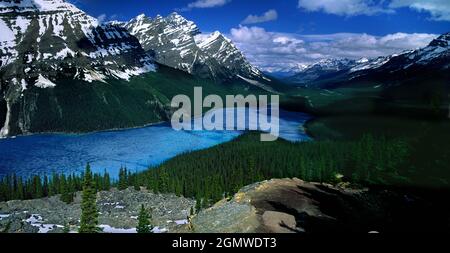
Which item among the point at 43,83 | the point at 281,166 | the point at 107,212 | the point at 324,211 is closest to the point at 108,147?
the point at 281,166

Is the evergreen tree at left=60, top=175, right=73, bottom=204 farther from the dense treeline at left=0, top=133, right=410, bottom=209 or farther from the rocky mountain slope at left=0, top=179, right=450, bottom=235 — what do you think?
the rocky mountain slope at left=0, top=179, right=450, bottom=235

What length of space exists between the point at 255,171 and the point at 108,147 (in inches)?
→ 2662

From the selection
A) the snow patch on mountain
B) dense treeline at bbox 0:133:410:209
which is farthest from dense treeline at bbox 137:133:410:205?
the snow patch on mountain

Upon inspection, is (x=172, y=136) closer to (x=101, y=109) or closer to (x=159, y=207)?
(x=101, y=109)

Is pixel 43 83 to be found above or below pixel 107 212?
above

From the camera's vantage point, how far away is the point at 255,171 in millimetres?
71000

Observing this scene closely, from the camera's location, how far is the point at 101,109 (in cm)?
17950

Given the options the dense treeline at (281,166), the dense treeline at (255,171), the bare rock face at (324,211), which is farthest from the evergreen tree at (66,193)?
the bare rock face at (324,211)

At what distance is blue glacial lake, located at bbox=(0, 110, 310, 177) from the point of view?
9469 centimetres

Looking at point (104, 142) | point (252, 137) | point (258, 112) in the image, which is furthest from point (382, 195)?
point (258, 112)

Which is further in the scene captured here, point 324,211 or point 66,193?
point 66,193

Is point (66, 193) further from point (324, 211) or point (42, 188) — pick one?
point (324, 211)
